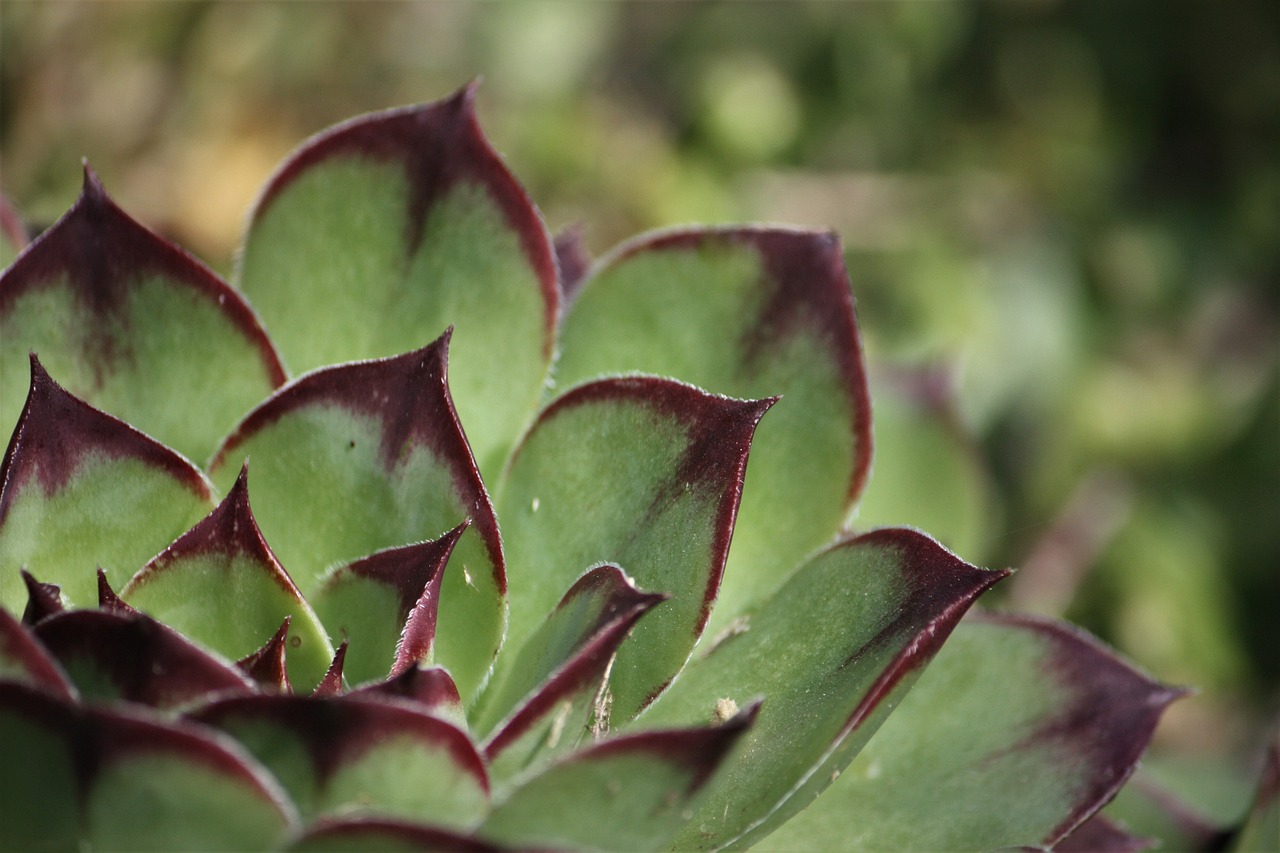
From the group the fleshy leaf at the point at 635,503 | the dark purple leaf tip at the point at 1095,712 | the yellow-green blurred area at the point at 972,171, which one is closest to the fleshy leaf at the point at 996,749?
the dark purple leaf tip at the point at 1095,712

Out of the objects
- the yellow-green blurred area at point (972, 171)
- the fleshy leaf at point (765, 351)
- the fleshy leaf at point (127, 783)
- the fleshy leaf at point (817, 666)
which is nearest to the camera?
the fleshy leaf at point (127, 783)

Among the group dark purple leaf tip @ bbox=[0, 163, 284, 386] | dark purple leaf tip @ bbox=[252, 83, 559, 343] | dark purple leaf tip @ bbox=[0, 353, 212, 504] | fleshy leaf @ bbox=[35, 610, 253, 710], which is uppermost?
dark purple leaf tip @ bbox=[252, 83, 559, 343]

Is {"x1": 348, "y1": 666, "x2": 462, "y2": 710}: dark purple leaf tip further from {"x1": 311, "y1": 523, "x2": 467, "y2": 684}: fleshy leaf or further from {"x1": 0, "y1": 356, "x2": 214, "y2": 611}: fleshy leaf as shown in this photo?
{"x1": 0, "y1": 356, "x2": 214, "y2": 611}: fleshy leaf

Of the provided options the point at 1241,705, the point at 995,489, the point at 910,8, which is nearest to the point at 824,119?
the point at 910,8

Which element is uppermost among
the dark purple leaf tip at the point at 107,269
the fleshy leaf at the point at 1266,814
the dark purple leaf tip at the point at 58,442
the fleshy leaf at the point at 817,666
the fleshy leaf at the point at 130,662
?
the dark purple leaf tip at the point at 107,269

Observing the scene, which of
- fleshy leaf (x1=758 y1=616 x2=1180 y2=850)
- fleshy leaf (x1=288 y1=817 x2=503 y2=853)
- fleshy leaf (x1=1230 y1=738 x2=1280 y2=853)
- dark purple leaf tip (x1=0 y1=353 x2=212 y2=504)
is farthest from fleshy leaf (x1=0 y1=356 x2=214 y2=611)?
fleshy leaf (x1=1230 y1=738 x2=1280 y2=853)

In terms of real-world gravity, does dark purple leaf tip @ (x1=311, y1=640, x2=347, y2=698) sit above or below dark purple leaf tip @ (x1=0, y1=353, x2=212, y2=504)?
below

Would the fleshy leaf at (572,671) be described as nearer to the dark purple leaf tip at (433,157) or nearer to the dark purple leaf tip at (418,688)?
the dark purple leaf tip at (418,688)
